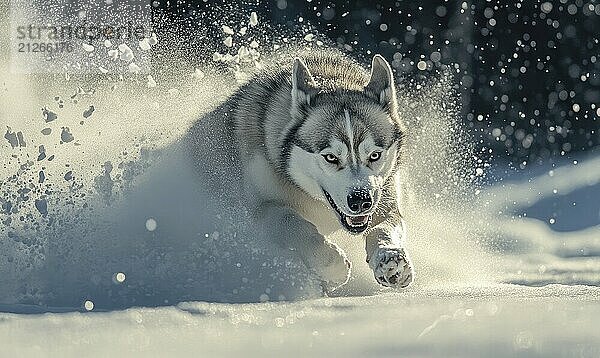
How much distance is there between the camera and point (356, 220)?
10.3 ft

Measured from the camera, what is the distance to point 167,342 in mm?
2240

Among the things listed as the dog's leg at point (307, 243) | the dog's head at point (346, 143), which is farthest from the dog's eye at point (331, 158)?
the dog's leg at point (307, 243)

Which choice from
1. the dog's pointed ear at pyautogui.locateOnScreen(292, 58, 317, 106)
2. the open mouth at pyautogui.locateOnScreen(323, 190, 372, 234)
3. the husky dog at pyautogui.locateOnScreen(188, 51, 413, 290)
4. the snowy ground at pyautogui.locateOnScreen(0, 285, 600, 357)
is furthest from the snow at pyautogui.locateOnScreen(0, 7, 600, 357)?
the dog's pointed ear at pyautogui.locateOnScreen(292, 58, 317, 106)

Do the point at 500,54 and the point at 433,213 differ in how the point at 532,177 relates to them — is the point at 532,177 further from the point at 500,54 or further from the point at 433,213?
the point at 433,213

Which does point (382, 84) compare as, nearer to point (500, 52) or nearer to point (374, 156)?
point (374, 156)

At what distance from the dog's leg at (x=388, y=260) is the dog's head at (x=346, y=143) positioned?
78mm

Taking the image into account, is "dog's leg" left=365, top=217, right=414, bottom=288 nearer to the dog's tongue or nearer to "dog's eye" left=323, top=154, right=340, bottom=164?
the dog's tongue

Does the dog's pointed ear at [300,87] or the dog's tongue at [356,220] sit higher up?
the dog's pointed ear at [300,87]

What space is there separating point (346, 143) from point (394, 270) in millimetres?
463

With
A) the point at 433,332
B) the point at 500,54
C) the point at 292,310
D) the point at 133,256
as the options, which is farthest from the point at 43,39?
the point at 433,332

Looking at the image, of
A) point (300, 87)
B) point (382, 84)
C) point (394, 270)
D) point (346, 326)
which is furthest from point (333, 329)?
point (382, 84)

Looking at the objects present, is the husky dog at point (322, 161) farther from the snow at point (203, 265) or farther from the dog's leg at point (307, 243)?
the snow at point (203, 265)

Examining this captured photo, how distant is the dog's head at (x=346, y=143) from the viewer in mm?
3137

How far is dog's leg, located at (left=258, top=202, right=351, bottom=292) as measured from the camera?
3.09 meters
